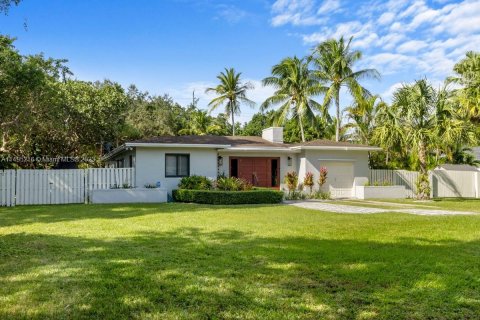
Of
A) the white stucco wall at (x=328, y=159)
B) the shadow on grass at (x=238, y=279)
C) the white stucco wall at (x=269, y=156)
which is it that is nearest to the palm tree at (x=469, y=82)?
the white stucco wall at (x=328, y=159)

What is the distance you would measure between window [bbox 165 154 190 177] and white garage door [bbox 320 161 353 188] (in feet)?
26.8

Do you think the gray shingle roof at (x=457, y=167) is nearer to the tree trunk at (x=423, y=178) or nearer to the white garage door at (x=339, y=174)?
the tree trunk at (x=423, y=178)

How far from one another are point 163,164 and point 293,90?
17855 millimetres

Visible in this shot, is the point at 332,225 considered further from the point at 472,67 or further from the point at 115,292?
the point at 472,67

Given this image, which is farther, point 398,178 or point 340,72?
point 340,72

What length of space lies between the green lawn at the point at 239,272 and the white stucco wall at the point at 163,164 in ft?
31.9

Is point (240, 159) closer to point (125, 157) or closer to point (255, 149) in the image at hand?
point (255, 149)

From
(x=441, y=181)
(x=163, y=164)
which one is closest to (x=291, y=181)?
(x=163, y=164)

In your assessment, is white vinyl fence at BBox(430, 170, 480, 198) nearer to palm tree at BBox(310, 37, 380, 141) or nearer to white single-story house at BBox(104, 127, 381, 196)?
white single-story house at BBox(104, 127, 381, 196)

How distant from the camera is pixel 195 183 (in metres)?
18.8

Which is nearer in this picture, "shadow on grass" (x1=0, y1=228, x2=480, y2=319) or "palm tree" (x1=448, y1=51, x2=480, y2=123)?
"shadow on grass" (x1=0, y1=228, x2=480, y2=319)

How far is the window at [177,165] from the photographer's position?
19.7 meters

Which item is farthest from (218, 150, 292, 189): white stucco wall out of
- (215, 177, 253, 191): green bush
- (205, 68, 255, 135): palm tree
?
(205, 68, 255, 135): palm tree

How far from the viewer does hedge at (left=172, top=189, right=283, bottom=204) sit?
55.6ft
